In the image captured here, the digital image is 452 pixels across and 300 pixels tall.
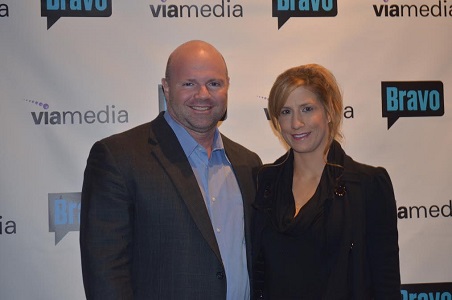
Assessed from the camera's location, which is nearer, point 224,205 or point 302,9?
point 224,205

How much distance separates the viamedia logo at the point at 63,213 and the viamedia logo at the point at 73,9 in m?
0.88

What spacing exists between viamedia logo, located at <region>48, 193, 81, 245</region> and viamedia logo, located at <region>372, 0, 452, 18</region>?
1916mm

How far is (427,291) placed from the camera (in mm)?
3074

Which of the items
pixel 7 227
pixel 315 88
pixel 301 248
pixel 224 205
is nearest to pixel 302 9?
pixel 315 88

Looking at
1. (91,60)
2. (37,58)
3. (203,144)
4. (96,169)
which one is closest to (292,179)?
(203,144)

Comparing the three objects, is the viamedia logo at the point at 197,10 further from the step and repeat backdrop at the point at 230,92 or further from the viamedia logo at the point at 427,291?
the viamedia logo at the point at 427,291

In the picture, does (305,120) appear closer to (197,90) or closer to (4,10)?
(197,90)

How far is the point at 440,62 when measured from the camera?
10.1 ft

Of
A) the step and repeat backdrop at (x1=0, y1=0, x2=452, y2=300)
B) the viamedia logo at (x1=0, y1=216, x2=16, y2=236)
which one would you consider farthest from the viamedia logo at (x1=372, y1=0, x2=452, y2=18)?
the viamedia logo at (x1=0, y1=216, x2=16, y2=236)

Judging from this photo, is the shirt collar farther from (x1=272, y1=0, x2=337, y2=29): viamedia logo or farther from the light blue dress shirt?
(x1=272, y1=0, x2=337, y2=29): viamedia logo

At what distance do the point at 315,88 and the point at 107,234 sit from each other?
0.99 m

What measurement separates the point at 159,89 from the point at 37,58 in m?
0.64

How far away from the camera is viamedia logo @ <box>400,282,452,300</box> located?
3062mm

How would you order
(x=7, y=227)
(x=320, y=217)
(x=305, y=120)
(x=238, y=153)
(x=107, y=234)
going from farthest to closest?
(x=7, y=227) → (x=238, y=153) → (x=305, y=120) → (x=320, y=217) → (x=107, y=234)
